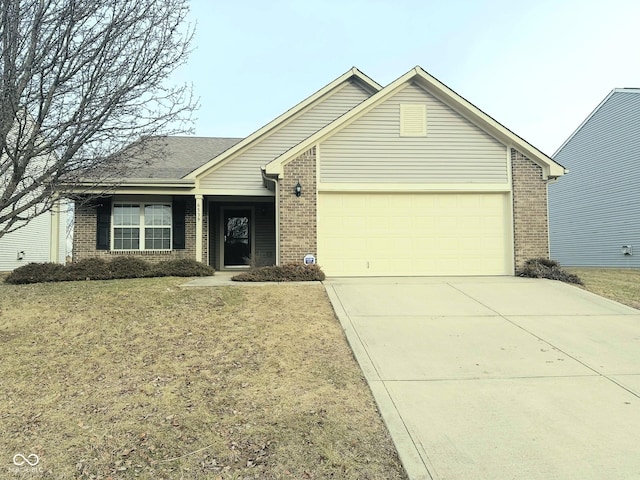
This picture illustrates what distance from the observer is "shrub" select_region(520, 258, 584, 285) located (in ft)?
37.1

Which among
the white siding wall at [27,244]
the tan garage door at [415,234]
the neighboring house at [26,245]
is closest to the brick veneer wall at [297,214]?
the tan garage door at [415,234]

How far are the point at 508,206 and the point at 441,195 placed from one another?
1.81 metres

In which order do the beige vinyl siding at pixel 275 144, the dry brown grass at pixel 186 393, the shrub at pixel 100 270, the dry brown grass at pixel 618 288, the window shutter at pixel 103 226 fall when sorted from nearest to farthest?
1. the dry brown grass at pixel 186 393
2. the dry brown grass at pixel 618 288
3. the shrub at pixel 100 270
4. the window shutter at pixel 103 226
5. the beige vinyl siding at pixel 275 144

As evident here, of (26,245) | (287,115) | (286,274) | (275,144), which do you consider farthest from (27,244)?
(286,274)

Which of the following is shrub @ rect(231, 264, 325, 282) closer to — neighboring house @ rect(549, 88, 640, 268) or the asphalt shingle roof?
the asphalt shingle roof

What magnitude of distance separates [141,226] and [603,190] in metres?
20.6

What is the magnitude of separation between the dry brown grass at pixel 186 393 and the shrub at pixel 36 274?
3315mm

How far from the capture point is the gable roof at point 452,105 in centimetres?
1203

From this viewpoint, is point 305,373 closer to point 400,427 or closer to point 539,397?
point 400,427

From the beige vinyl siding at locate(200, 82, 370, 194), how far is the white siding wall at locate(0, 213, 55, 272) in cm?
1274

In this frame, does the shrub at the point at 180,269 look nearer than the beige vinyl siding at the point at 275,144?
Yes

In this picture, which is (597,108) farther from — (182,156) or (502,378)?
(502,378)

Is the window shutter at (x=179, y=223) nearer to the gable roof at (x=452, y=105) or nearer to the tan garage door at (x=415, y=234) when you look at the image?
the gable roof at (x=452, y=105)

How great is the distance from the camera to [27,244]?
23312mm
